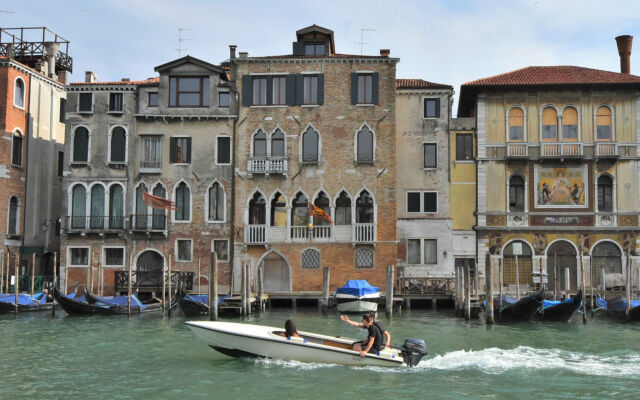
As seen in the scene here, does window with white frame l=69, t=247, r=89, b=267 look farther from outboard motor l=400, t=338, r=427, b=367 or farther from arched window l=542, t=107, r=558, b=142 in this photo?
arched window l=542, t=107, r=558, b=142

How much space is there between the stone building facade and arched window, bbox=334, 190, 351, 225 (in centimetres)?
4

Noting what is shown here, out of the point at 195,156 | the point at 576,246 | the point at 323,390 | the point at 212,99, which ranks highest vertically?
the point at 212,99

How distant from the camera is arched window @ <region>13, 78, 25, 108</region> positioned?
26.6 metres

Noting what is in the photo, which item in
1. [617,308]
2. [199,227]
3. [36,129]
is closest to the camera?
[617,308]

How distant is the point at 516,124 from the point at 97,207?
52.6 feet

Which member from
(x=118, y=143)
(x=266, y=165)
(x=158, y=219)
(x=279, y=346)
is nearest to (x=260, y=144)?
(x=266, y=165)

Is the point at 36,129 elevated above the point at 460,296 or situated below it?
above

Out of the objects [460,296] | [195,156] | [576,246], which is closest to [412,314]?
[460,296]

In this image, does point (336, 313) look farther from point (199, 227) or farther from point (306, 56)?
point (306, 56)

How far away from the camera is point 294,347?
12.9 metres

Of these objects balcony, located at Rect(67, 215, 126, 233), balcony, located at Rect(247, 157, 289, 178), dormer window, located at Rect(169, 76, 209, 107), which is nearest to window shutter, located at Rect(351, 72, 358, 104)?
balcony, located at Rect(247, 157, 289, 178)

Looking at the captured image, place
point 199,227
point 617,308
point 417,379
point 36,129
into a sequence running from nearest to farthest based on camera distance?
point 417,379, point 617,308, point 199,227, point 36,129

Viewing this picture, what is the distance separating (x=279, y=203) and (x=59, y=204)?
10.1 m

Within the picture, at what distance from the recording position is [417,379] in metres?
11.9
